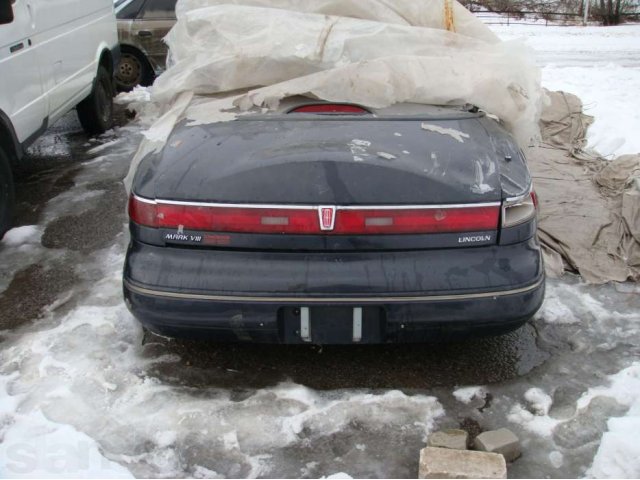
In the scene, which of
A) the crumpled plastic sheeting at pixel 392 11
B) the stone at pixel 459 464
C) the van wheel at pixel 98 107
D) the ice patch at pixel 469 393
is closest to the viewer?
the stone at pixel 459 464

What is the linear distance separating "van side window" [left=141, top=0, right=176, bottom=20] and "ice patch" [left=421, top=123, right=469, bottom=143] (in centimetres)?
713

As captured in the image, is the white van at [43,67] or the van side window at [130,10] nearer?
the white van at [43,67]

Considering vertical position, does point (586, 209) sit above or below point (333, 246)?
below

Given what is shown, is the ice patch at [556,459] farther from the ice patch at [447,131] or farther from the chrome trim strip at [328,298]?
the ice patch at [447,131]

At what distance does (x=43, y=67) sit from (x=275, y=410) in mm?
3651

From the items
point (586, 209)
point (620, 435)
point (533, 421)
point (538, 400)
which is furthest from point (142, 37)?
point (620, 435)

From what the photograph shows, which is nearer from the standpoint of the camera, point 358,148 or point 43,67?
point 358,148

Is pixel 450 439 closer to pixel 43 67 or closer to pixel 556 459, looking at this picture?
pixel 556 459

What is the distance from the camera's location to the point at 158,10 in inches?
367

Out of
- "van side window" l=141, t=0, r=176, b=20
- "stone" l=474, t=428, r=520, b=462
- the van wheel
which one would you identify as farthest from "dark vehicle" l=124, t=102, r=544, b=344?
"van side window" l=141, t=0, r=176, b=20

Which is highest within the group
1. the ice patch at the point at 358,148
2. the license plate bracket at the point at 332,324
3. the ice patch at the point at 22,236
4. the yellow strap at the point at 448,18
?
the yellow strap at the point at 448,18

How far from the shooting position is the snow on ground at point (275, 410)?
2617 mm

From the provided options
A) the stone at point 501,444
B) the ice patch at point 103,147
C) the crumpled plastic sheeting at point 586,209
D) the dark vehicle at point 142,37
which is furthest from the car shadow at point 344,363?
the dark vehicle at point 142,37

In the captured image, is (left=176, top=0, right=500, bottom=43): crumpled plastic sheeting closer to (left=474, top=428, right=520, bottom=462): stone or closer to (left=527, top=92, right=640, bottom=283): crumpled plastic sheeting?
(left=527, top=92, right=640, bottom=283): crumpled plastic sheeting
